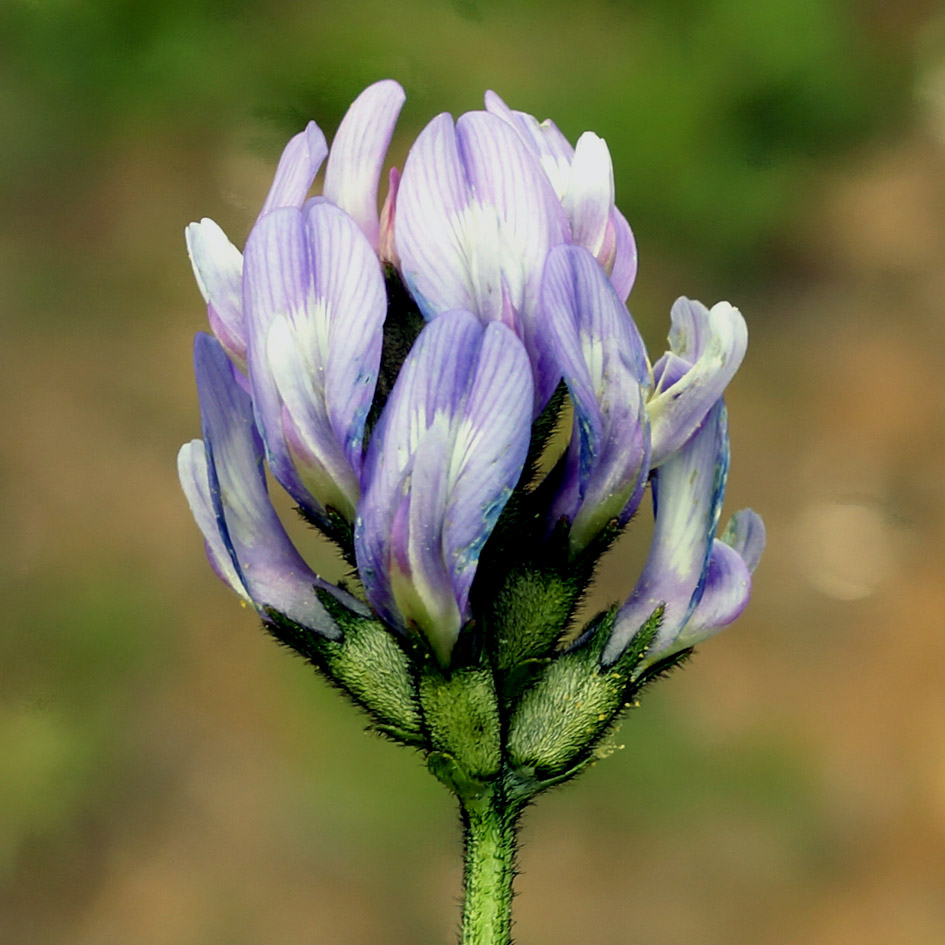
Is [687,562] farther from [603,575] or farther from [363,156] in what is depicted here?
[603,575]

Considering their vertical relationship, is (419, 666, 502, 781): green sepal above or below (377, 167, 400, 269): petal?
below

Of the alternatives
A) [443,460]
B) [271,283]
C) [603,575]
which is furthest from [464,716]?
[603,575]

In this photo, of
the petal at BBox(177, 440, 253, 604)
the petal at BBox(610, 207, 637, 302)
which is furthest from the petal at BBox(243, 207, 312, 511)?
the petal at BBox(610, 207, 637, 302)

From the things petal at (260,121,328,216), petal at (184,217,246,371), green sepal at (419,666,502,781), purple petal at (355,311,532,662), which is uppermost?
petal at (260,121,328,216)

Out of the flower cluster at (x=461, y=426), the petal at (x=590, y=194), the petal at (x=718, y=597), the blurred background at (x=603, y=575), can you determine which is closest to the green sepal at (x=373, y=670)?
the flower cluster at (x=461, y=426)

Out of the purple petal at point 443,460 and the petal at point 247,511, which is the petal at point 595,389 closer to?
the purple petal at point 443,460

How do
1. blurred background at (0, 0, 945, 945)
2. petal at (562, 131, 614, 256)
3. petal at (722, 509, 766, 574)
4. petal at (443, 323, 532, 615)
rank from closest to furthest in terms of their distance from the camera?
petal at (443, 323, 532, 615), petal at (562, 131, 614, 256), petal at (722, 509, 766, 574), blurred background at (0, 0, 945, 945)

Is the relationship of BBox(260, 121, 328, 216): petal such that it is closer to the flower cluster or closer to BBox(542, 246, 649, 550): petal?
the flower cluster
